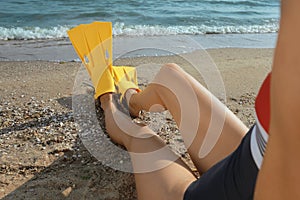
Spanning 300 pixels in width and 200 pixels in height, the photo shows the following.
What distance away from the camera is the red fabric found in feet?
2.66

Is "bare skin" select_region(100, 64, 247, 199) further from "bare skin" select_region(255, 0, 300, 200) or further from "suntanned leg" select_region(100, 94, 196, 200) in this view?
"bare skin" select_region(255, 0, 300, 200)

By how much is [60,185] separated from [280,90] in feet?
4.72

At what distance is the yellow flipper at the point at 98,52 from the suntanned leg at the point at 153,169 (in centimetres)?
73

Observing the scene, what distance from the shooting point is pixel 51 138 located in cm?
218

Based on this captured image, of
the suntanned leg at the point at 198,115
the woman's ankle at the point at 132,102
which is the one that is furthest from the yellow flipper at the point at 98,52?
the suntanned leg at the point at 198,115

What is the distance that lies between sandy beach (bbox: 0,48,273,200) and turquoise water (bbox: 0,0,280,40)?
7.97 ft

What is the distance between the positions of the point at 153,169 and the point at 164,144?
0.72 feet

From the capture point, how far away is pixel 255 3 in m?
9.17

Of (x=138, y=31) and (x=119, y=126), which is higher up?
(x=119, y=126)

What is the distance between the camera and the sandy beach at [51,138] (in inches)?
69.3

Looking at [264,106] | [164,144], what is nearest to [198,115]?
[164,144]

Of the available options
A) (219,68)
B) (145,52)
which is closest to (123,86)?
(219,68)

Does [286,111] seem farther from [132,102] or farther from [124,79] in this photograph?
[124,79]

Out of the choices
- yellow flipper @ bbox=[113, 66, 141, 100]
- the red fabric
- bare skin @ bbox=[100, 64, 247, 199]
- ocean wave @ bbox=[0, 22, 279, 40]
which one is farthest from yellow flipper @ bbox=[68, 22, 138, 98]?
ocean wave @ bbox=[0, 22, 279, 40]
